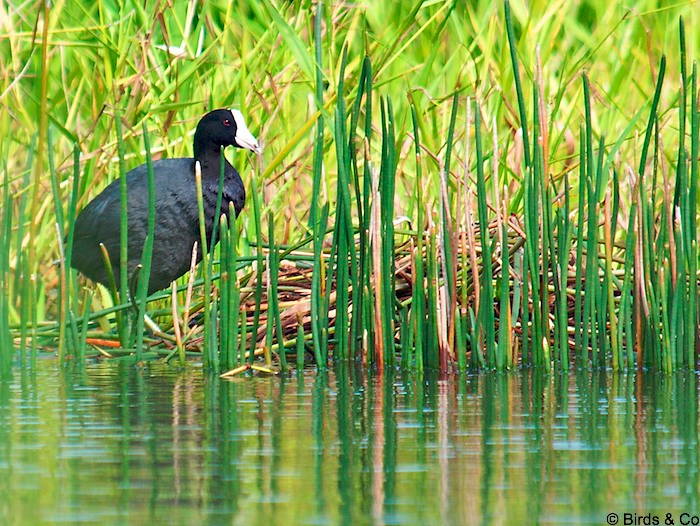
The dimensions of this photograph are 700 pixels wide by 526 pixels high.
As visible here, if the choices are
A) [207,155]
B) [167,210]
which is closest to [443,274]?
[167,210]

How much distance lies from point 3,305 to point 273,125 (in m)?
3.12

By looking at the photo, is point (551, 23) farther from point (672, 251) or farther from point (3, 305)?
point (3, 305)

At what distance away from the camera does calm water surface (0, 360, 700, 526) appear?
2.81m

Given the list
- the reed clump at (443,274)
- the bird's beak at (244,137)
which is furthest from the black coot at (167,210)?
the reed clump at (443,274)

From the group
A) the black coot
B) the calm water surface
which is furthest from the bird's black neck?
the calm water surface

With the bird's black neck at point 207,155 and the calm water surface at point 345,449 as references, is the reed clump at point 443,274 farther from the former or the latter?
the bird's black neck at point 207,155

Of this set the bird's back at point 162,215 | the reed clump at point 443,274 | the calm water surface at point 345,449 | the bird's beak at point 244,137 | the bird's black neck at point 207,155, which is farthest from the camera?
the bird's black neck at point 207,155

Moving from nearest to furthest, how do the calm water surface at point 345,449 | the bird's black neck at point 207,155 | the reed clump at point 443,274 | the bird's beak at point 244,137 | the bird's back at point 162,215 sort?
the calm water surface at point 345,449 → the reed clump at point 443,274 → the bird's back at point 162,215 → the bird's beak at point 244,137 → the bird's black neck at point 207,155

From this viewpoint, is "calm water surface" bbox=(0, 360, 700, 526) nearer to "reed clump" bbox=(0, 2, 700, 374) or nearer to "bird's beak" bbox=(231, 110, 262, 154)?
"reed clump" bbox=(0, 2, 700, 374)

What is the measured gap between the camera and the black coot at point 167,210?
632 cm

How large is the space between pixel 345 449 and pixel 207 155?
3.51 metres

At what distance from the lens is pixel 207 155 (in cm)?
677

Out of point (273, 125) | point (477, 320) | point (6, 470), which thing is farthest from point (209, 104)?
point (6, 470)

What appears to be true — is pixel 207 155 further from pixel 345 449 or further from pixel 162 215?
pixel 345 449
